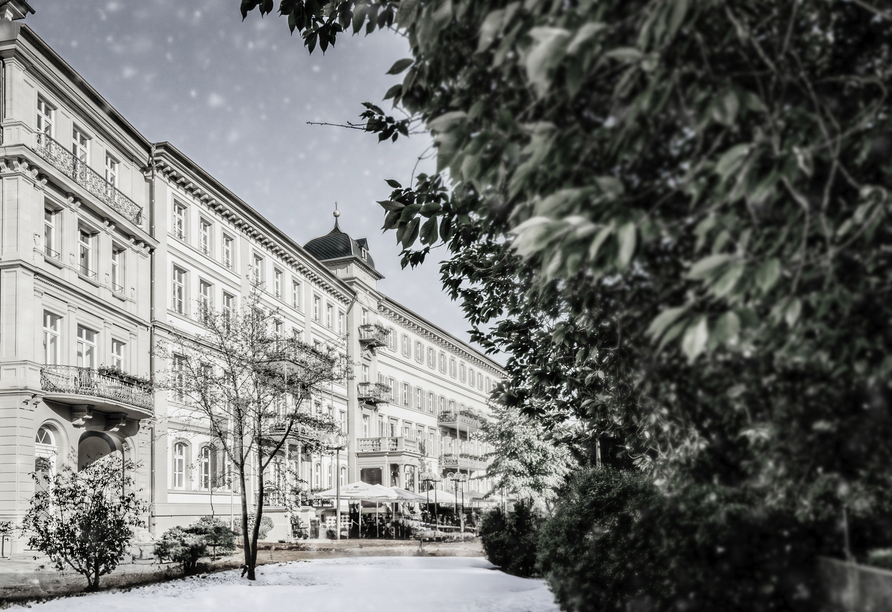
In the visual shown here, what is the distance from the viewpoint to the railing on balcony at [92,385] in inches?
962

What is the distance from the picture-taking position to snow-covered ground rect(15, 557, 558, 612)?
1247 cm

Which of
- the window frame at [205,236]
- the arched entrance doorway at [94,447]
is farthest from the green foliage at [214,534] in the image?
the window frame at [205,236]

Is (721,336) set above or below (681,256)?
below

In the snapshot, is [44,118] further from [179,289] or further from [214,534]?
[214,534]

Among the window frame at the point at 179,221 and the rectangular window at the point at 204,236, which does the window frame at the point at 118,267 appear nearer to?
the window frame at the point at 179,221

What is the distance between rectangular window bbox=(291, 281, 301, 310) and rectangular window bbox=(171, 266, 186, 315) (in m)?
10.8

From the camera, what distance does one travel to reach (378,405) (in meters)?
53.8

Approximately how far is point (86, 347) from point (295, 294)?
18.1m

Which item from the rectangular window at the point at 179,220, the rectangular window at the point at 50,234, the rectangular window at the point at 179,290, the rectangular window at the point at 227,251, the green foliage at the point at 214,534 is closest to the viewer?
the green foliage at the point at 214,534

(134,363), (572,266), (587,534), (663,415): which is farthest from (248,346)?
(572,266)

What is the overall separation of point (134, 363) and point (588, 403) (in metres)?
23.7

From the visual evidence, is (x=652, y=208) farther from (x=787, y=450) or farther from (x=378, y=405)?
(x=378, y=405)

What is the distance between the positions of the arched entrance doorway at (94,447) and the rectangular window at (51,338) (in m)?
2.90

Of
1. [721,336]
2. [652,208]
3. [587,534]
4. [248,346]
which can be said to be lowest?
[587,534]
